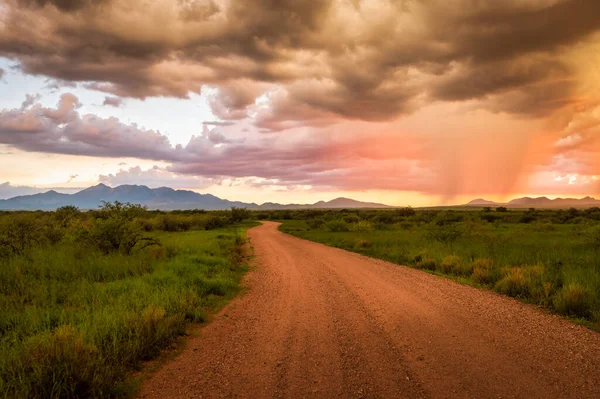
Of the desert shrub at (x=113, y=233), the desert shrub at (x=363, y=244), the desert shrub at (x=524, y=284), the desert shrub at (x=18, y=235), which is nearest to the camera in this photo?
the desert shrub at (x=524, y=284)

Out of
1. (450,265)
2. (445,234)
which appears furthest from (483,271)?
(445,234)

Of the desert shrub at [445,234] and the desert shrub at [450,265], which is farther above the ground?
the desert shrub at [445,234]

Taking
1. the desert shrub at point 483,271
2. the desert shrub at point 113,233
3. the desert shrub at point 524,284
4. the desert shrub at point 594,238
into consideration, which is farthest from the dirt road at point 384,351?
the desert shrub at point 594,238

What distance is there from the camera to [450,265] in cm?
1589

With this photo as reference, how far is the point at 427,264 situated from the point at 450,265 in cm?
141

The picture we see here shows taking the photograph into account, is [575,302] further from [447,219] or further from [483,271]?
[447,219]

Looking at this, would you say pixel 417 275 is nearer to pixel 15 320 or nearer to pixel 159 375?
pixel 159 375

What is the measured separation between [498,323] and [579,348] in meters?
1.63

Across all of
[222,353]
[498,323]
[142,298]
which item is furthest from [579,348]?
[142,298]

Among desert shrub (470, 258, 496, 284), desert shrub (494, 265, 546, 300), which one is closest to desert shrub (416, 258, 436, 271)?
desert shrub (470, 258, 496, 284)

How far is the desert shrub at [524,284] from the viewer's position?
1040 cm

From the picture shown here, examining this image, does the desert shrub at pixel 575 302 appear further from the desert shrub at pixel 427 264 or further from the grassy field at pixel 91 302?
the grassy field at pixel 91 302

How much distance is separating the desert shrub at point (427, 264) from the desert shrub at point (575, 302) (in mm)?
7625

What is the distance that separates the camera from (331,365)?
18.4ft
